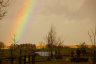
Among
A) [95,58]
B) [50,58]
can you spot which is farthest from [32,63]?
[50,58]

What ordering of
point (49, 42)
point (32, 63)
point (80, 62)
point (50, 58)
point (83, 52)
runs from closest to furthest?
point (32, 63)
point (80, 62)
point (50, 58)
point (83, 52)
point (49, 42)

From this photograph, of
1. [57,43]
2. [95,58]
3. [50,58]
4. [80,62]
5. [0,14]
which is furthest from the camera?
[57,43]

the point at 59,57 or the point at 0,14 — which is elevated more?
the point at 0,14

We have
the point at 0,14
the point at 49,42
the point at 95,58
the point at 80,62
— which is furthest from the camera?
the point at 49,42

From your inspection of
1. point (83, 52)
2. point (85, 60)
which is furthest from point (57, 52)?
point (85, 60)

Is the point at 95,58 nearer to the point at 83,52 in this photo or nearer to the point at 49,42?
the point at 83,52

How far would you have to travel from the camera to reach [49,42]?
61.1 m

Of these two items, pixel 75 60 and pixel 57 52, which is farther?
pixel 57 52

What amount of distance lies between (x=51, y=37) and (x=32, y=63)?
137 ft

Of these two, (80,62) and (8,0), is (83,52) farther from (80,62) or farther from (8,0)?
(8,0)

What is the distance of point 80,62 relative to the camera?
31.7 metres

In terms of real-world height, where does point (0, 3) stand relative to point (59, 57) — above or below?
above

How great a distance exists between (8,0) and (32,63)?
5669mm

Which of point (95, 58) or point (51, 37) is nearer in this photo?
point (95, 58)
